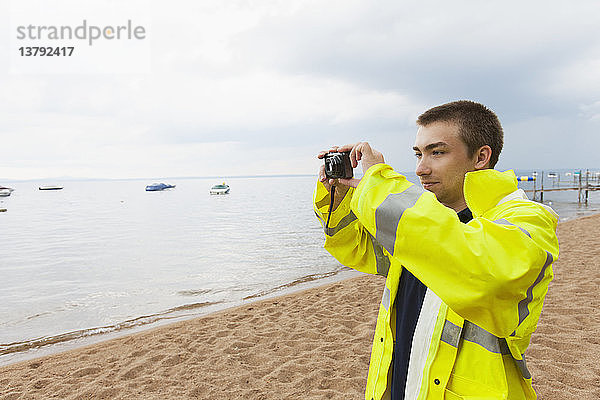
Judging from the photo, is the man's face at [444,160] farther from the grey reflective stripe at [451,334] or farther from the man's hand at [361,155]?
the grey reflective stripe at [451,334]

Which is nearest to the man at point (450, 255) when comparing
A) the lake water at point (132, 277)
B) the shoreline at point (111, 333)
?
the shoreline at point (111, 333)

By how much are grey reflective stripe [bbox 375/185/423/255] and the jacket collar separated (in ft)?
1.38

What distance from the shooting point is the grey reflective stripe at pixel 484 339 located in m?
1.42

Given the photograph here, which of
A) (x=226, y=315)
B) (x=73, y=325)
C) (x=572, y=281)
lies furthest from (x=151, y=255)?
(x=572, y=281)

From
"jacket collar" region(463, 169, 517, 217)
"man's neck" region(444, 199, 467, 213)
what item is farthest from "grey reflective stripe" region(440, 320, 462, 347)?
"man's neck" region(444, 199, 467, 213)

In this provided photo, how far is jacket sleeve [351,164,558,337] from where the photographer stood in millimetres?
1130

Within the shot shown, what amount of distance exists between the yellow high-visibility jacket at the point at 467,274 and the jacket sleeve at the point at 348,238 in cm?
32

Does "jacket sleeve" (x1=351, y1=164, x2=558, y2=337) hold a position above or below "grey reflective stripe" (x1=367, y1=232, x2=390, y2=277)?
above

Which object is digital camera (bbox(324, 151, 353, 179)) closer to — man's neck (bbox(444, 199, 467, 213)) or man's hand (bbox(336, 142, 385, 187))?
man's hand (bbox(336, 142, 385, 187))

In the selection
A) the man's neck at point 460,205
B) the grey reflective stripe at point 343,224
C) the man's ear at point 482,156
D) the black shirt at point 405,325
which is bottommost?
the black shirt at point 405,325

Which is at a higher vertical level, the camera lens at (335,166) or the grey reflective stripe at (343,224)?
the camera lens at (335,166)

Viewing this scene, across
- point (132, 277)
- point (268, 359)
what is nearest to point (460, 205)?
point (268, 359)

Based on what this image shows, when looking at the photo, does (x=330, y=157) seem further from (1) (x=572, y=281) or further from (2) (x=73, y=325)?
(2) (x=73, y=325)

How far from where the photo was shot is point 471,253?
1.12 meters
